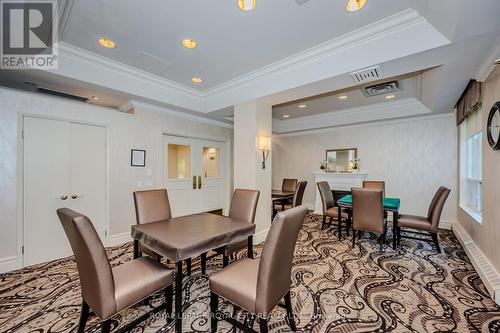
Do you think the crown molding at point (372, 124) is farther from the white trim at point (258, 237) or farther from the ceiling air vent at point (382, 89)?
the white trim at point (258, 237)

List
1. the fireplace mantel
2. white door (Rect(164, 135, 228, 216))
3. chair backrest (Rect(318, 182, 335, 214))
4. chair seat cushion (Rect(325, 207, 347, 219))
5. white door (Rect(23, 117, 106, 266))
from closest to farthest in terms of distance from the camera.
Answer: white door (Rect(23, 117, 106, 266))
chair seat cushion (Rect(325, 207, 347, 219))
chair backrest (Rect(318, 182, 335, 214))
white door (Rect(164, 135, 228, 216))
the fireplace mantel

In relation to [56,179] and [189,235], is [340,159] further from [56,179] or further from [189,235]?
[56,179]

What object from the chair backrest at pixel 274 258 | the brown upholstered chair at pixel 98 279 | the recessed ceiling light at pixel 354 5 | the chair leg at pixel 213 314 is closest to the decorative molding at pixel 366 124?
the recessed ceiling light at pixel 354 5

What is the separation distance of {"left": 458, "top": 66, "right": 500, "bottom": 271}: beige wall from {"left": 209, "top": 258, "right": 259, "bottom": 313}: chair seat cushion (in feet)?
9.10

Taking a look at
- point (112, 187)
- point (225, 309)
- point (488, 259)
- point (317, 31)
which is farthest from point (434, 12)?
point (112, 187)

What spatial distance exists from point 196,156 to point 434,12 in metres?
4.51

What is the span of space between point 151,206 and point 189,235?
962mm

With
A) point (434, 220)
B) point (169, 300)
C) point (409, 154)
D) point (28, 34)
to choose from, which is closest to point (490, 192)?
point (434, 220)

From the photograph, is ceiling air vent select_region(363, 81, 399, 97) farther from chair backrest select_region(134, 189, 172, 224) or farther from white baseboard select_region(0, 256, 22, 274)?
white baseboard select_region(0, 256, 22, 274)

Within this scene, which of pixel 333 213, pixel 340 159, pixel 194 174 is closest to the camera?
pixel 333 213

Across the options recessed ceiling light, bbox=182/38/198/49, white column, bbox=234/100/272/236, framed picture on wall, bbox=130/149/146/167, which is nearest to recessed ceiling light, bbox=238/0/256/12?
Result: recessed ceiling light, bbox=182/38/198/49

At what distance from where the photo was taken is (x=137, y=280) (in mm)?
1601

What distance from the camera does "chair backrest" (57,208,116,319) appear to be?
133 cm

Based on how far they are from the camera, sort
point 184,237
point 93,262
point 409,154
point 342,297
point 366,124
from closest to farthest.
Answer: point 93,262 → point 184,237 → point 342,297 → point 409,154 → point 366,124
